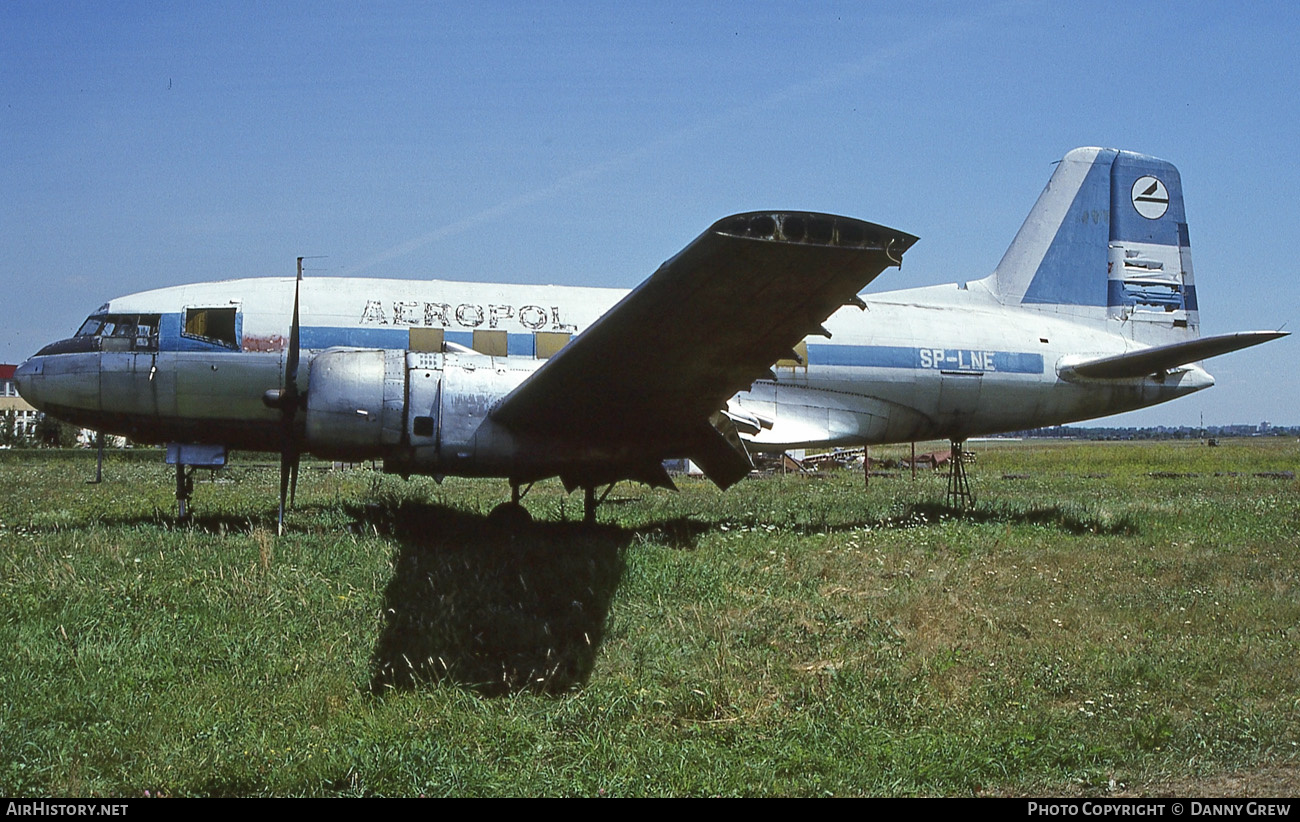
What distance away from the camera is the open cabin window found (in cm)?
1234

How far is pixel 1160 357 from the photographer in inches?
547

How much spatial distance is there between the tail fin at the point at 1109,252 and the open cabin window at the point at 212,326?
12404 millimetres

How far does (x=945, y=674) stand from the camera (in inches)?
276

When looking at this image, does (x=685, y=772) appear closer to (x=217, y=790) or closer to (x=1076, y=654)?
(x=217, y=790)

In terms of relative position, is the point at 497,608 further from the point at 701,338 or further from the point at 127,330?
the point at 127,330

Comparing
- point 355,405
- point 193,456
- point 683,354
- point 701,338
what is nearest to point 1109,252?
point 683,354

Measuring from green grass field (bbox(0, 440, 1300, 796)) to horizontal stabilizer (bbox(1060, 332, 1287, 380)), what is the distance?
2.68 m

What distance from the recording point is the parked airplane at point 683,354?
310 inches

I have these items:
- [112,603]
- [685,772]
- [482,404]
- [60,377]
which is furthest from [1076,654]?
[60,377]

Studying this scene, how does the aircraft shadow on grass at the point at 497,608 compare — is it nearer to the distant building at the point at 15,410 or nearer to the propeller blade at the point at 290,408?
the propeller blade at the point at 290,408

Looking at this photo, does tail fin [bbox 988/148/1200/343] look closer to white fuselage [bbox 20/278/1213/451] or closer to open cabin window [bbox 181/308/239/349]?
white fuselage [bbox 20/278/1213/451]

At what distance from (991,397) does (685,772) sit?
35.7ft

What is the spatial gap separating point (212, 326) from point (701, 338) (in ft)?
25.3

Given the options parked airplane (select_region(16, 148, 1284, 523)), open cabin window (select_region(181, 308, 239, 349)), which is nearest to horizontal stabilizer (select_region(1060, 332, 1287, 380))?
parked airplane (select_region(16, 148, 1284, 523))
